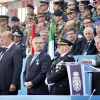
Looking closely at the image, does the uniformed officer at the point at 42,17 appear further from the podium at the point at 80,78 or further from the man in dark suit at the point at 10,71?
the podium at the point at 80,78

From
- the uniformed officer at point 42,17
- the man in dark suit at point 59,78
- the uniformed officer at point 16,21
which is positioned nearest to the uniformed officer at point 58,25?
the uniformed officer at point 42,17

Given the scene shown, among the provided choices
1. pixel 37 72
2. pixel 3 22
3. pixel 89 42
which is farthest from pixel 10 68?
pixel 3 22

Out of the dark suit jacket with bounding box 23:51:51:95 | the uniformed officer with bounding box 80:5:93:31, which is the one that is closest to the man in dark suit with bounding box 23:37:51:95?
the dark suit jacket with bounding box 23:51:51:95

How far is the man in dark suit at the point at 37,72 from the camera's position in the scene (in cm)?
1034

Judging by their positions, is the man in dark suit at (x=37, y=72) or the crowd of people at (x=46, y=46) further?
the man in dark suit at (x=37, y=72)

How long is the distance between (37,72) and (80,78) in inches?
87.0

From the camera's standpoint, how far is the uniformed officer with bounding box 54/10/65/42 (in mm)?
13993

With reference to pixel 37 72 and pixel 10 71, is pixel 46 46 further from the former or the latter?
pixel 37 72

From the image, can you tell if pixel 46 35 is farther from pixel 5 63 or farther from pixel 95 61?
pixel 95 61

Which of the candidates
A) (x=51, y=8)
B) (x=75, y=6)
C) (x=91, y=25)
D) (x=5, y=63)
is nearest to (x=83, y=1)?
(x=75, y=6)

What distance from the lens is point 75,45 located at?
12.6 m

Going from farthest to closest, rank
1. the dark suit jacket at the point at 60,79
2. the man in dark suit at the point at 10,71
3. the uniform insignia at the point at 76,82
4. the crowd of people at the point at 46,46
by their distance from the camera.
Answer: the man in dark suit at the point at 10,71, the crowd of people at the point at 46,46, the dark suit jacket at the point at 60,79, the uniform insignia at the point at 76,82

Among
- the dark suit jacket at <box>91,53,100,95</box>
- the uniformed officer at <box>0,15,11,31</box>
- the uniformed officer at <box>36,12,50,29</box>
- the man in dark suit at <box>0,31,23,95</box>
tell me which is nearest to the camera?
the dark suit jacket at <box>91,53,100,95</box>

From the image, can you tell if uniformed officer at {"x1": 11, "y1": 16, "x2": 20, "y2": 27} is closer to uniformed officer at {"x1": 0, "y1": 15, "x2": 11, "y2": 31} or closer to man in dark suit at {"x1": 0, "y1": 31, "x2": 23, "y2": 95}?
uniformed officer at {"x1": 0, "y1": 15, "x2": 11, "y2": 31}
